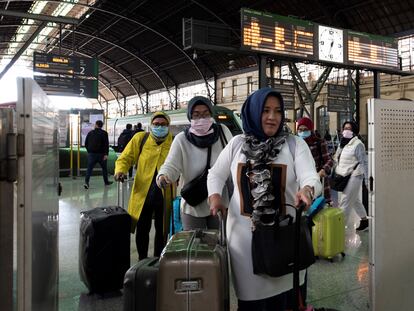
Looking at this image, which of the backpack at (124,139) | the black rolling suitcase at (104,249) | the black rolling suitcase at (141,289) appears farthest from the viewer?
the backpack at (124,139)

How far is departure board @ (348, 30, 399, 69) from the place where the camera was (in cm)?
1145

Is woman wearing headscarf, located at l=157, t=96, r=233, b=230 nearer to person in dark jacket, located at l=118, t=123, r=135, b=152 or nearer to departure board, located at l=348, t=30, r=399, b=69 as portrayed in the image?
person in dark jacket, located at l=118, t=123, r=135, b=152

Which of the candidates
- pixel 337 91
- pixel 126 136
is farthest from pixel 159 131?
pixel 337 91

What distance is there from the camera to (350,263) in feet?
14.0

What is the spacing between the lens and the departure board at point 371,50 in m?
11.5

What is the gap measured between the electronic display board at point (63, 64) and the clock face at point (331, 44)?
8.15m

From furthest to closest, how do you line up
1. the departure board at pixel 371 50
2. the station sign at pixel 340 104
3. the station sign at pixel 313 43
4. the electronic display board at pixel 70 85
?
the station sign at pixel 340 104, the electronic display board at pixel 70 85, the departure board at pixel 371 50, the station sign at pixel 313 43

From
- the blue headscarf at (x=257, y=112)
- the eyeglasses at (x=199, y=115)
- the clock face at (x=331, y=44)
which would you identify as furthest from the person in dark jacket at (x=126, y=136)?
the blue headscarf at (x=257, y=112)

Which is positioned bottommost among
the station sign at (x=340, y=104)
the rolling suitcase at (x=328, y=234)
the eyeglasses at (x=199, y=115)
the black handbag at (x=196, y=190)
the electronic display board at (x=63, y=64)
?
the rolling suitcase at (x=328, y=234)

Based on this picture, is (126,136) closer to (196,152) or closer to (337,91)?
(196,152)

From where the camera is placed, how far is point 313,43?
35.0 ft

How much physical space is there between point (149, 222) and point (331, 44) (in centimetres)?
884

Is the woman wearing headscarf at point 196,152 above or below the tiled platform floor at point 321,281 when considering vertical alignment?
above

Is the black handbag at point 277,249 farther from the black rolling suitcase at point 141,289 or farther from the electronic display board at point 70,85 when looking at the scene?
the electronic display board at point 70,85
